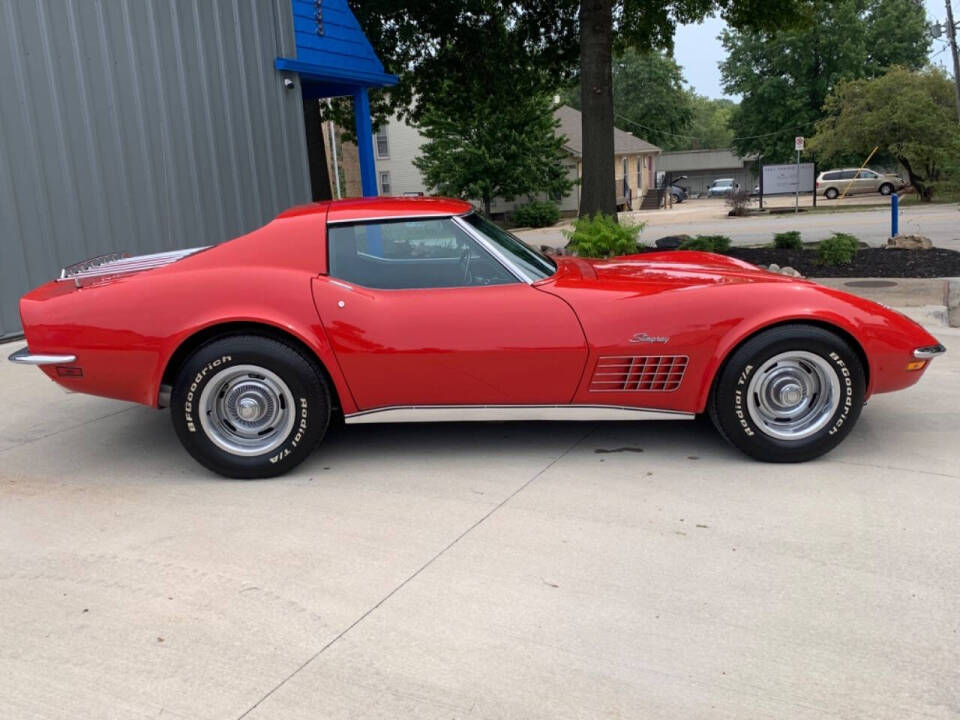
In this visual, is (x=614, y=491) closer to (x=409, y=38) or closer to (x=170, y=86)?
(x=170, y=86)

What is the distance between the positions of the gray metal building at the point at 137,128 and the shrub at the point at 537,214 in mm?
22766

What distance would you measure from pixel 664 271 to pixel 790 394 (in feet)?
3.15

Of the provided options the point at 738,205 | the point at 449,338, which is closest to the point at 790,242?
the point at 449,338

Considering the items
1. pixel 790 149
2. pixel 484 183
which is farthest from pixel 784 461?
pixel 790 149

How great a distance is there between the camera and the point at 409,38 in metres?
15.3

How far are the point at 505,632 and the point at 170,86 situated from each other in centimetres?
787

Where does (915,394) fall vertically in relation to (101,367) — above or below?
below

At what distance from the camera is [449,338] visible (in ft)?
12.9

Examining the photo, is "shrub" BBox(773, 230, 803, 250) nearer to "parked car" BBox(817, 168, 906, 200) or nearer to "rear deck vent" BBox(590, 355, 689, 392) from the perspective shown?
"rear deck vent" BBox(590, 355, 689, 392)

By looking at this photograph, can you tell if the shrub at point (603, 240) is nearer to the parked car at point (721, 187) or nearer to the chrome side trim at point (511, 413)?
the chrome side trim at point (511, 413)

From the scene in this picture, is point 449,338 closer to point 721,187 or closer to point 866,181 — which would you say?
point 866,181

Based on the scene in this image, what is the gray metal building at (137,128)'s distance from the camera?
7445 millimetres

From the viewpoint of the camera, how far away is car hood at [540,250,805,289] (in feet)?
13.4

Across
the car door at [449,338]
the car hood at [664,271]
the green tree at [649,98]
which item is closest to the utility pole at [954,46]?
the car hood at [664,271]
